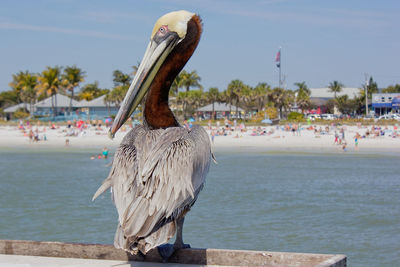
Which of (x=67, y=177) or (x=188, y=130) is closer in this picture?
(x=188, y=130)

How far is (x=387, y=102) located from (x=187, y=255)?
77117mm

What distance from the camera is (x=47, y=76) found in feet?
258

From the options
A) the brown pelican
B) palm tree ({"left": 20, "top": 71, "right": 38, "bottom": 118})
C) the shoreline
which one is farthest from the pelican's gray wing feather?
palm tree ({"left": 20, "top": 71, "right": 38, "bottom": 118})

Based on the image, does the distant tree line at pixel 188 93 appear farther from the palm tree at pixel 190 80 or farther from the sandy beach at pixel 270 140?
the sandy beach at pixel 270 140

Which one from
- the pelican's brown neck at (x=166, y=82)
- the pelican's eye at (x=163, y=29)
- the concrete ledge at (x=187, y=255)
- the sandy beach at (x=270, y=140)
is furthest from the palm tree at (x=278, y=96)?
the concrete ledge at (x=187, y=255)

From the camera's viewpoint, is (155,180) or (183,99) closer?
(155,180)

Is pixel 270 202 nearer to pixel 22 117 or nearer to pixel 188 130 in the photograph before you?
pixel 188 130

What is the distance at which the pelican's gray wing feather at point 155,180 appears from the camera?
13.2 ft

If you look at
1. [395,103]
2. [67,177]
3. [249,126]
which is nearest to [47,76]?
[249,126]

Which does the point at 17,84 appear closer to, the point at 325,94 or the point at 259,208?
the point at 325,94

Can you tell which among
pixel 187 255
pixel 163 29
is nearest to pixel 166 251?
pixel 187 255

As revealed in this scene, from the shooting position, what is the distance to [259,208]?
17125 millimetres

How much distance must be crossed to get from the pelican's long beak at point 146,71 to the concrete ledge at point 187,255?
3.43 feet

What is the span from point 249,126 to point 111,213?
3963 cm
